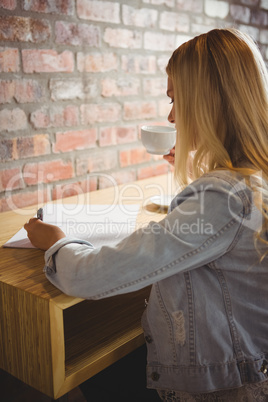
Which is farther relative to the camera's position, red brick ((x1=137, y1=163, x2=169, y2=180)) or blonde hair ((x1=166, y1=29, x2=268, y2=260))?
red brick ((x1=137, y1=163, x2=169, y2=180))

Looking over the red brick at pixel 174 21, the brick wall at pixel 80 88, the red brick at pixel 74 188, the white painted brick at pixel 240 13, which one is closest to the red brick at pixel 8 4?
the brick wall at pixel 80 88

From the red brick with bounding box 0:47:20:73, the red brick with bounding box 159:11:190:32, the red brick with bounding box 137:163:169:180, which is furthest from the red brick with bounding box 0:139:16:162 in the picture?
the red brick with bounding box 159:11:190:32

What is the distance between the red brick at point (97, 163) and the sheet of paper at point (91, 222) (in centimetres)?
23

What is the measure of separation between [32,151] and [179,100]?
0.69 m

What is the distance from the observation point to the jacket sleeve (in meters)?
0.75

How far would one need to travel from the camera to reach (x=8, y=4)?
1277 millimetres

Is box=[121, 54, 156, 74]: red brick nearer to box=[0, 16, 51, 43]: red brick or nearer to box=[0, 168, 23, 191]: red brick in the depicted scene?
box=[0, 16, 51, 43]: red brick

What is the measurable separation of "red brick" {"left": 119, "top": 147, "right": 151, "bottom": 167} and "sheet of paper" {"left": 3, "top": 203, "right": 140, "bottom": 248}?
41 cm

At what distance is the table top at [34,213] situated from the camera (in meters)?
0.87

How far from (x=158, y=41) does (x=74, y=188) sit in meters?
0.75

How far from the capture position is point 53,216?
4.24 feet

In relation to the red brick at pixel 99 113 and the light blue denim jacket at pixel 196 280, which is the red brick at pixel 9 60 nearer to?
the red brick at pixel 99 113

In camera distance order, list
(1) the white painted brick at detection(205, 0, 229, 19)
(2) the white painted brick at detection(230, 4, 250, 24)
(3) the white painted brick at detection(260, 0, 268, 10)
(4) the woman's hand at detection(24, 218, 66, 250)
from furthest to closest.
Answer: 1. (3) the white painted brick at detection(260, 0, 268, 10)
2. (2) the white painted brick at detection(230, 4, 250, 24)
3. (1) the white painted brick at detection(205, 0, 229, 19)
4. (4) the woman's hand at detection(24, 218, 66, 250)

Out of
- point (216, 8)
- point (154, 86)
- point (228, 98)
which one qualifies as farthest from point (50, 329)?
point (216, 8)
